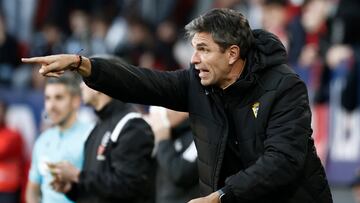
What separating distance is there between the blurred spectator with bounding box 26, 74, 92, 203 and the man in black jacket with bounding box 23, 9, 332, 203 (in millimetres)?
1984

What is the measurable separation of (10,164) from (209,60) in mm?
6351

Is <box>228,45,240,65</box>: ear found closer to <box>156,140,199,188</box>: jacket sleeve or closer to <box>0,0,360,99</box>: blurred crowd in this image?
<box>156,140,199,188</box>: jacket sleeve

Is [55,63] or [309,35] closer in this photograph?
[55,63]

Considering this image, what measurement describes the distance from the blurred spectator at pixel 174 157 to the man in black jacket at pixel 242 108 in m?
1.94

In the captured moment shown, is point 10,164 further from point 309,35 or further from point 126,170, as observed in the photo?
point 126,170

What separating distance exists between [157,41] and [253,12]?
1.48 meters

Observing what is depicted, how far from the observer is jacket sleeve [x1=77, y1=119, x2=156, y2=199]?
7.19 meters

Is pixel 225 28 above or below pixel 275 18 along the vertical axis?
above

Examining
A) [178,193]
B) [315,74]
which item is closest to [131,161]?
[178,193]

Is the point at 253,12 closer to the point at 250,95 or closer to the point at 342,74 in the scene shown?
the point at 342,74

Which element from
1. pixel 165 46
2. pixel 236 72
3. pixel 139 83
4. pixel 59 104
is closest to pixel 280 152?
pixel 236 72

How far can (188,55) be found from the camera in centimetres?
1505

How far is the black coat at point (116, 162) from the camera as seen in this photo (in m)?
7.20

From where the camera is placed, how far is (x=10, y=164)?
11703 millimetres
